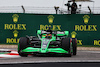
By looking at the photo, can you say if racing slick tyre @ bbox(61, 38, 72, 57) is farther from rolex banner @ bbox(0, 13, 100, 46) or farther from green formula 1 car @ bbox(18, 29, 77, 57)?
rolex banner @ bbox(0, 13, 100, 46)

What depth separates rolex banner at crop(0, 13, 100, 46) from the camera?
1834cm

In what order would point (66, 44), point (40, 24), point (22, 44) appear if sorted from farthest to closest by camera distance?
point (40, 24), point (22, 44), point (66, 44)

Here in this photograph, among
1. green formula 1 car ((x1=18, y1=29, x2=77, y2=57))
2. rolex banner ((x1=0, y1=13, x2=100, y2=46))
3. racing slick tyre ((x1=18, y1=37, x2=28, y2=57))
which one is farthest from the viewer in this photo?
rolex banner ((x1=0, y1=13, x2=100, y2=46))

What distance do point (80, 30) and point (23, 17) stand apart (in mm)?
3338

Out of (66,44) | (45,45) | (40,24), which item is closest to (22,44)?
(45,45)

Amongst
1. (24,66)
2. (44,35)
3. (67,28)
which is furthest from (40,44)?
(67,28)

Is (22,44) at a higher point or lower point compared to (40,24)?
lower

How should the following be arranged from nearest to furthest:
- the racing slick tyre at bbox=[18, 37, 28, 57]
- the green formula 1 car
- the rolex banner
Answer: the green formula 1 car, the racing slick tyre at bbox=[18, 37, 28, 57], the rolex banner

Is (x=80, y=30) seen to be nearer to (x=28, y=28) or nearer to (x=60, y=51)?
(x=28, y=28)

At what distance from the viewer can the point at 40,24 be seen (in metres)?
18.5

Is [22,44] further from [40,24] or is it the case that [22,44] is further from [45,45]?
[40,24]

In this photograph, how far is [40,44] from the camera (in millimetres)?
11742

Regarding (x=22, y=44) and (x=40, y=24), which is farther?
(x=40, y=24)

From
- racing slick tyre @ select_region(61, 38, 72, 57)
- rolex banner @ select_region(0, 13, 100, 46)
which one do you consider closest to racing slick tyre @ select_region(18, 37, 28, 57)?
racing slick tyre @ select_region(61, 38, 72, 57)
